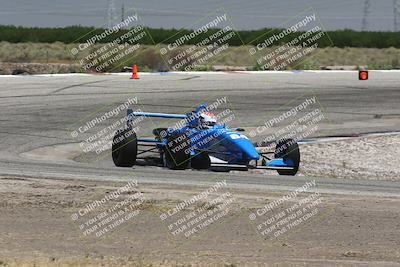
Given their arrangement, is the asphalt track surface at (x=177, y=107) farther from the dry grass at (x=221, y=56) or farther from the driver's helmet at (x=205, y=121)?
the dry grass at (x=221, y=56)

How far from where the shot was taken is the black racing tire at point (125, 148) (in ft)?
53.9

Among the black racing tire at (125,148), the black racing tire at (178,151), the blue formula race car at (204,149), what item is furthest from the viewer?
the black racing tire at (125,148)

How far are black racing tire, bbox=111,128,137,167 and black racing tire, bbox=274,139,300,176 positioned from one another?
2670 millimetres

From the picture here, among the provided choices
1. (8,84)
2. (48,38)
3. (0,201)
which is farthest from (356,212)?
(48,38)

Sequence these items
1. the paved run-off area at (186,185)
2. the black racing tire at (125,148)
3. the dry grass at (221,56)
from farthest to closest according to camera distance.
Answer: the dry grass at (221,56) → the black racing tire at (125,148) → the paved run-off area at (186,185)

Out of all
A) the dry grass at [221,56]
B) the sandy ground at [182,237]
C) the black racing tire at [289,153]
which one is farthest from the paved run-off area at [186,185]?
the dry grass at [221,56]

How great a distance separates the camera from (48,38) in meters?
70.9

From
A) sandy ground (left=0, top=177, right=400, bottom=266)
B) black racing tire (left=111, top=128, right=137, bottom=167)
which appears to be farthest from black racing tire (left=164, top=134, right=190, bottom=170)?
sandy ground (left=0, top=177, right=400, bottom=266)

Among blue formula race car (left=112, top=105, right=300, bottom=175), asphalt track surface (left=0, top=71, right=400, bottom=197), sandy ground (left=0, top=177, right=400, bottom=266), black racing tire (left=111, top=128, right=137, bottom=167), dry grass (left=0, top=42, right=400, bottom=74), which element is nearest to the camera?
sandy ground (left=0, top=177, right=400, bottom=266)

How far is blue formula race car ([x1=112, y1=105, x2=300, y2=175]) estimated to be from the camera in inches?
637

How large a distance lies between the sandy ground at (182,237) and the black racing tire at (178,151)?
2120 mm

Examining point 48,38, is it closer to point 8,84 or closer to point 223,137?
point 8,84

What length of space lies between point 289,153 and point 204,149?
1543 millimetres

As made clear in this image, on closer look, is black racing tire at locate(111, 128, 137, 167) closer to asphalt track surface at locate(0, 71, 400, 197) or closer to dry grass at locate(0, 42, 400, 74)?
asphalt track surface at locate(0, 71, 400, 197)
